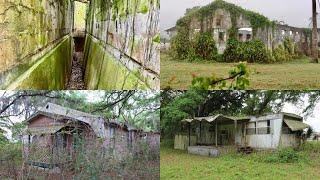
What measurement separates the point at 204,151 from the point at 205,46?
0.86 meters

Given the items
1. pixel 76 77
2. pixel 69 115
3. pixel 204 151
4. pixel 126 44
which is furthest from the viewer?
pixel 204 151

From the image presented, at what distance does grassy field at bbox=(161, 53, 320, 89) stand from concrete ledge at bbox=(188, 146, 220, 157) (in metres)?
0.64

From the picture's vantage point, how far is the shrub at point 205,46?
3.08m

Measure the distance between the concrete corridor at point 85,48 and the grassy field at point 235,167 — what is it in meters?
0.71

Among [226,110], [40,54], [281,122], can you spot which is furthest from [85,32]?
[281,122]

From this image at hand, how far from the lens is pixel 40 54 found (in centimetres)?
269

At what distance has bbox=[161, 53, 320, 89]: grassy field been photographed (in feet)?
9.73

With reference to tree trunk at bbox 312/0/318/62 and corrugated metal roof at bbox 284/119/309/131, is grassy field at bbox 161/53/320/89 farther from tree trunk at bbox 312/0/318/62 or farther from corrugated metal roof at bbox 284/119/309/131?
corrugated metal roof at bbox 284/119/309/131

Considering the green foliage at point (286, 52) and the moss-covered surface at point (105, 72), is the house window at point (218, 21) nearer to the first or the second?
the green foliage at point (286, 52)

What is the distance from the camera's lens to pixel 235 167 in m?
3.50

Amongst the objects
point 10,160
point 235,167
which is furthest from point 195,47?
point 10,160

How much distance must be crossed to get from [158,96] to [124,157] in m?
0.54

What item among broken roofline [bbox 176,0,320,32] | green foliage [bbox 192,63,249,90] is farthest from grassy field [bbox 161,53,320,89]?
green foliage [bbox 192,63,249,90]

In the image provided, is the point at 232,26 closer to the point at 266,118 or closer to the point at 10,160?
the point at 266,118
